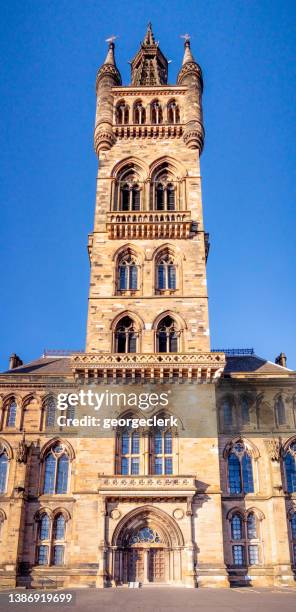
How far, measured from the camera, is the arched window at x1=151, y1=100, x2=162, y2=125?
143ft

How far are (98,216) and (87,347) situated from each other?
34.4 feet

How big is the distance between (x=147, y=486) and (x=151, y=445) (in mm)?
2730

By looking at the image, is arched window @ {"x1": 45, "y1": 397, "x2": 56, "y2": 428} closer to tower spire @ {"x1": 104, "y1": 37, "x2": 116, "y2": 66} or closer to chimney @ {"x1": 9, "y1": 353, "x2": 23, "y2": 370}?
chimney @ {"x1": 9, "y1": 353, "x2": 23, "y2": 370}

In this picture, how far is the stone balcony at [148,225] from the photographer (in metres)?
37.3

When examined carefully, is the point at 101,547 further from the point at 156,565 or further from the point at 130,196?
the point at 130,196

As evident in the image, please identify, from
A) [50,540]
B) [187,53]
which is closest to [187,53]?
[187,53]

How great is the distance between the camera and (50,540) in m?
30.8

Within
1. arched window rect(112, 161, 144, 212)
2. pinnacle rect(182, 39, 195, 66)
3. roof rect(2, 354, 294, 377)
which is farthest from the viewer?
pinnacle rect(182, 39, 195, 66)

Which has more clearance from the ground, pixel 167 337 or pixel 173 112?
pixel 173 112

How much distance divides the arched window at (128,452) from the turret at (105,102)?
74.4ft

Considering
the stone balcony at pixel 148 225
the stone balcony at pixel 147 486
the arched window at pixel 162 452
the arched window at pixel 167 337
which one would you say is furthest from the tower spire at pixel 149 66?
the stone balcony at pixel 147 486

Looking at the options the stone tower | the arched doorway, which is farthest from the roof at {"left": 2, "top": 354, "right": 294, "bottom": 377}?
the arched doorway

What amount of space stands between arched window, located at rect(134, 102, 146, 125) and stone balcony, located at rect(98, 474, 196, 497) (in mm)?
28048

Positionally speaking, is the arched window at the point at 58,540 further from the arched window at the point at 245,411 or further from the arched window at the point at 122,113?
the arched window at the point at 122,113
